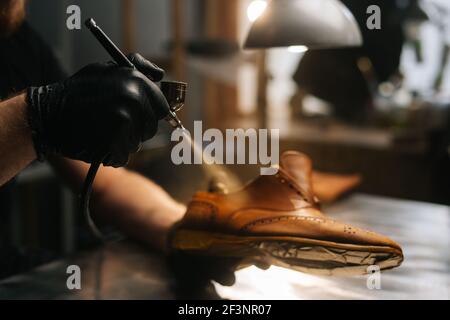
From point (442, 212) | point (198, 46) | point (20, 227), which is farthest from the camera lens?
point (198, 46)

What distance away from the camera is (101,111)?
0.59m

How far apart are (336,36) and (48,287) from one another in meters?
0.62

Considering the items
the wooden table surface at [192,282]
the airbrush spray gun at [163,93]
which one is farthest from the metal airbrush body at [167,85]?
the wooden table surface at [192,282]

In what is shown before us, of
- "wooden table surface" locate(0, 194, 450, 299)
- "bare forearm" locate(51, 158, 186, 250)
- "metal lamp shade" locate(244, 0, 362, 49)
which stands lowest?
"wooden table surface" locate(0, 194, 450, 299)

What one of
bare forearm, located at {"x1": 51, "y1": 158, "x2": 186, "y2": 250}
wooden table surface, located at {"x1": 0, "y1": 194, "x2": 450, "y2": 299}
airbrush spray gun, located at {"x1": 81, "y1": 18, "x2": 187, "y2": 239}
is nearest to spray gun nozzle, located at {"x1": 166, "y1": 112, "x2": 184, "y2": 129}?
airbrush spray gun, located at {"x1": 81, "y1": 18, "x2": 187, "y2": 239}

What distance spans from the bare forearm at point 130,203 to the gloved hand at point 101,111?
1.35 feet

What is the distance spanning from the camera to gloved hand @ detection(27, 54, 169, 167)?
0.58 metres

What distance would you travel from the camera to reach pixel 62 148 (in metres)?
0.63

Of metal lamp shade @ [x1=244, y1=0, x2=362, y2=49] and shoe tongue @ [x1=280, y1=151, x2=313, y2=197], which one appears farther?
metal lamp shade @ [x1=244, y1=0, x2=362, y2=49]

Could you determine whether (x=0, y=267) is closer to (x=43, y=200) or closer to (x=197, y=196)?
(x=197, y=196)

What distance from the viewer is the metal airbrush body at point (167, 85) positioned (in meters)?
0.58

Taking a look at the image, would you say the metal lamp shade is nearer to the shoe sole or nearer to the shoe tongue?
the shoe tongue

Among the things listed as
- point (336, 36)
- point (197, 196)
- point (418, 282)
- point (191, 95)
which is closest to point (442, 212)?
point (418, 282)

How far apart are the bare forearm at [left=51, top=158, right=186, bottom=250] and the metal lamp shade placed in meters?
0.37
